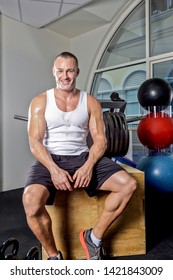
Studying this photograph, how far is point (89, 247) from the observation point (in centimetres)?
143

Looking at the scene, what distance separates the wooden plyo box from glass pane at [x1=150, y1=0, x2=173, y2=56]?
2.38 meters

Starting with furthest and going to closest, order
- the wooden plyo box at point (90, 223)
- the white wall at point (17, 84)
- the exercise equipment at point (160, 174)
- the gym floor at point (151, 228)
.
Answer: the white wall at point (17, 84) < the exercise equipment at point (160, 174) < the gym floor at point (151, 228) < the wooden plyo box at point (90, 223)

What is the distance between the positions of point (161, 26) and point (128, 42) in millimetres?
545

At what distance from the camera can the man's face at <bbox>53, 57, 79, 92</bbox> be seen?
1.43 metres

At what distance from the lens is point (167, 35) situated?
11.2ft

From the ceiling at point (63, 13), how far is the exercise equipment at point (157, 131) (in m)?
1.84

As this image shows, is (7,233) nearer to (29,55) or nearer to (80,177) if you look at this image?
(80,177)

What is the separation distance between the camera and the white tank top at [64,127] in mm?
1431

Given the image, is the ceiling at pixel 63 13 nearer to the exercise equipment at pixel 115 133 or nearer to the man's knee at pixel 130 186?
the exercise equipment at pixel 115 133

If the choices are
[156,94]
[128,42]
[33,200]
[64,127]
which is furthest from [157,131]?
[128,42]

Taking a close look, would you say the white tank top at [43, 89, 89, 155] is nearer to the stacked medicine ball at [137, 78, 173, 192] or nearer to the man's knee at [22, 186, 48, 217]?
the man's knee at [22, 186, 48, 217]

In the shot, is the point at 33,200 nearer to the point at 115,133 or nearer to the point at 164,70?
the point at 115,133

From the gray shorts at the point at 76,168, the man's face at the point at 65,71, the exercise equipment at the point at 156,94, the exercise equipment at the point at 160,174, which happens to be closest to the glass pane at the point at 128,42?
the exercise equipment at the point at 156,94

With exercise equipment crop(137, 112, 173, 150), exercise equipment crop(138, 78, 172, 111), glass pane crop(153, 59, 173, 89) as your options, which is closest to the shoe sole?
exercise equipment crop(137, 112, 173, 150)
